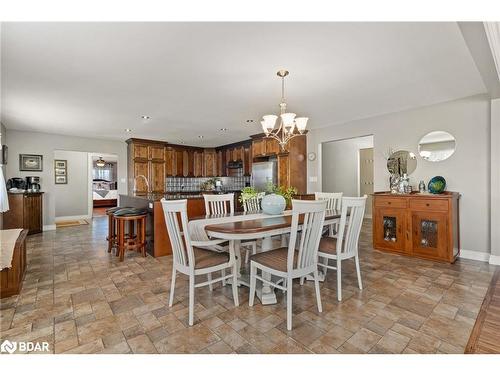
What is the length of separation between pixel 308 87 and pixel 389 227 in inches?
96.2

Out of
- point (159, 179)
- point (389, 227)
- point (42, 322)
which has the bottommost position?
point (42, 322)

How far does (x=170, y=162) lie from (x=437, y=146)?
6.15 m

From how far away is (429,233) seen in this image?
132 inches

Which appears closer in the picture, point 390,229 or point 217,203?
point 217,203

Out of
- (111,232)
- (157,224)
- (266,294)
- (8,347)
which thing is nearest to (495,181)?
(266,294)

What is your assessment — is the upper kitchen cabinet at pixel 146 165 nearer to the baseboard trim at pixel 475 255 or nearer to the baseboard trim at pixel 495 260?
the baseboard trim at pixel 475 255

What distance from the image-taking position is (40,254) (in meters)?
3.81

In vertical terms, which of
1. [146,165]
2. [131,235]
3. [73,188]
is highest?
[146,165]

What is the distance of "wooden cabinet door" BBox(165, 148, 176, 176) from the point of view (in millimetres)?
6957

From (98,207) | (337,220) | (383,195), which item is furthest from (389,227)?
(98,207)

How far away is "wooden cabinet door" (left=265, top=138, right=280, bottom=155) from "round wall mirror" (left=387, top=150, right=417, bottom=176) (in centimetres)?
228

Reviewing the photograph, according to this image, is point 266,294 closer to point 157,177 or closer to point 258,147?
point 258,147

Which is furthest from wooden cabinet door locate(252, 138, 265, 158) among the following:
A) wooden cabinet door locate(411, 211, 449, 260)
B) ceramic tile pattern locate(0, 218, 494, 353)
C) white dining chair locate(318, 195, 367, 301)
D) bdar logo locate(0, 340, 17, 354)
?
bdar logo locate(0, 340, 17, 354)
